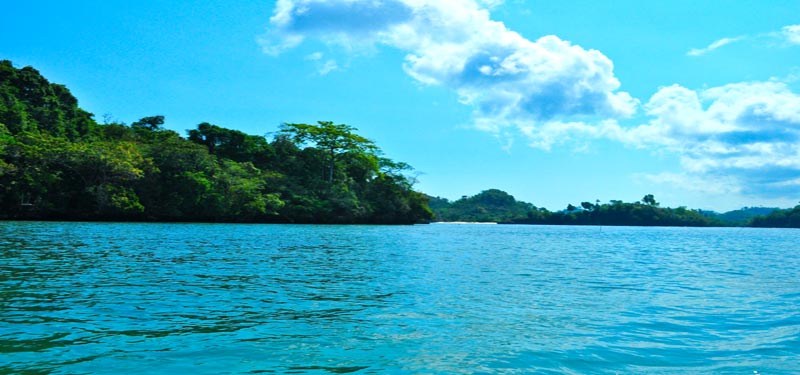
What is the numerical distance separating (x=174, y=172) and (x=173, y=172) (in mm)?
112

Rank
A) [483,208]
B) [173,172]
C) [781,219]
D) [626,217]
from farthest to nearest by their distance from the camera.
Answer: [483,208] → [626,217] → [781,219] → [173,172]

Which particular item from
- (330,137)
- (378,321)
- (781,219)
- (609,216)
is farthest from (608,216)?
(378,321)

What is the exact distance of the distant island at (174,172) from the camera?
5016cm

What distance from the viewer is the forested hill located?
50156mm

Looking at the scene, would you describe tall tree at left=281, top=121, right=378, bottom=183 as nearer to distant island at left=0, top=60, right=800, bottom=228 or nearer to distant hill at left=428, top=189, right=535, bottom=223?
distant island at left=0, top=60, right=800, bottom=228

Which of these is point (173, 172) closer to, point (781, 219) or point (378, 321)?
point (378, 321)

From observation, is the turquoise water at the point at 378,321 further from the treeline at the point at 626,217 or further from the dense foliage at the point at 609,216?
the dense foliage at the point at 609,216

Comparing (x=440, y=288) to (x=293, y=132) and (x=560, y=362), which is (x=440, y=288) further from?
(x=293, y=132)

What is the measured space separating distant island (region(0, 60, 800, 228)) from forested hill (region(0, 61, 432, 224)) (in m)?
0.11

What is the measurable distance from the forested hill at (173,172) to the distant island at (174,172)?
0.38ft

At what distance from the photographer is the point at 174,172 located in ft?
198

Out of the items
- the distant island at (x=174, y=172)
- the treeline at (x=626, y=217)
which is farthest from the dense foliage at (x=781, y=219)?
→ the distant island at (x=174, y=172)

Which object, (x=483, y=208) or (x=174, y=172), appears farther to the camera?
(x=483, y=208)

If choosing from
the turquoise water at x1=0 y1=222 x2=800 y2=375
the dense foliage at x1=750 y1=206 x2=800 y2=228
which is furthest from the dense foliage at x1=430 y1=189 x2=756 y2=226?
the turquoise water at x1=0 y1=222 x2=800 y2=375
